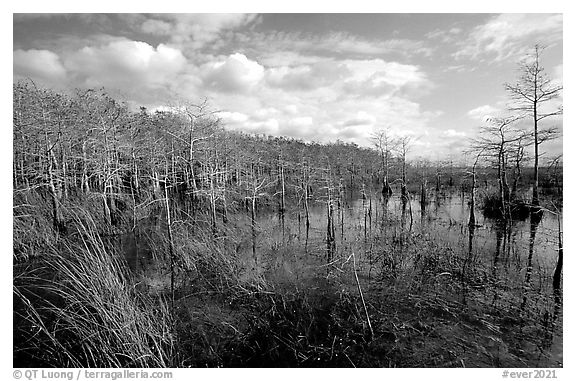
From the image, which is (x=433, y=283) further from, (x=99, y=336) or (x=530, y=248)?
(x=99, y=336)

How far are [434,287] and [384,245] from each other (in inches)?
119

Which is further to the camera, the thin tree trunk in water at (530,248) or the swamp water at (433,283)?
the thin tree trunk in water at (530,248)

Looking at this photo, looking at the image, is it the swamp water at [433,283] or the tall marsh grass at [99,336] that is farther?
the swamp water at [433,283]

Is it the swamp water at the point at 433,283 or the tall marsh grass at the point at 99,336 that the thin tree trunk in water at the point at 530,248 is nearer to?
the swamp water at the point at 433,283

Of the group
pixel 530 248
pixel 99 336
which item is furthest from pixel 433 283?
pixel 99 336

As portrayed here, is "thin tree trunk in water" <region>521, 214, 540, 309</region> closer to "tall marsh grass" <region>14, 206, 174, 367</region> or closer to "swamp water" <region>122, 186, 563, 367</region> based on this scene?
"swamp water" <region>122, 186, 563, 367</region>

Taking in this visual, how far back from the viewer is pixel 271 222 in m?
13.6

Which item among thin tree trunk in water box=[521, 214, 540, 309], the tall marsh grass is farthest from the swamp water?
the tall marsh grass

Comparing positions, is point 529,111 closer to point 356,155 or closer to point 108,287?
point 108,287

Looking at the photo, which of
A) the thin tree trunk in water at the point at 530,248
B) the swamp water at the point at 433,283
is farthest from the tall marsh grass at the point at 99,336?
the thin tree trunk in water at the point at 530,248

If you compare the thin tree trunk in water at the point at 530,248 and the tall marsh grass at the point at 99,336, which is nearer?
the tall marsh grass at the point at 99,336

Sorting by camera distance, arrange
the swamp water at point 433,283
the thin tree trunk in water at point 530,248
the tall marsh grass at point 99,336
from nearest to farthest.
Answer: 1. the tall marsh grass at point 99,336
2. the swamp water at point 433,283
3. the thin tree trunk in water at point 530,248

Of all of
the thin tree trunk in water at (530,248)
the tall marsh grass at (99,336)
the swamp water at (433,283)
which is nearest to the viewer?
the tall marsh grass at (99,336)
